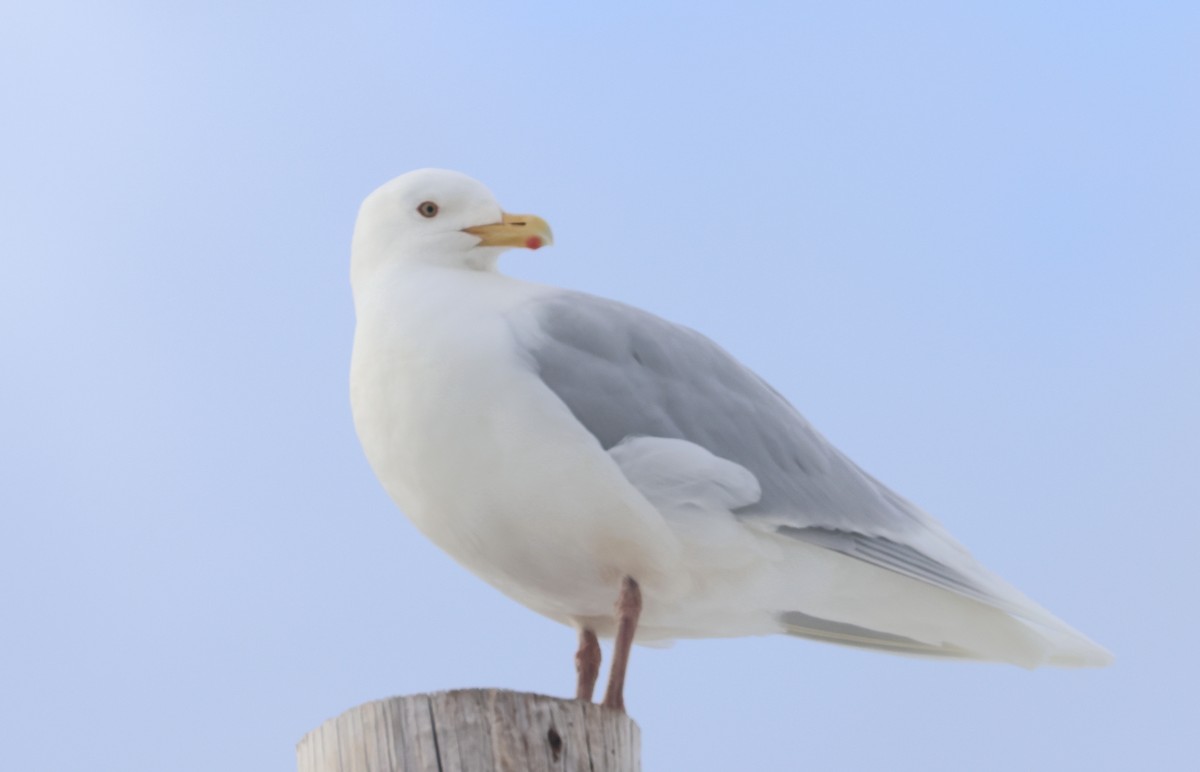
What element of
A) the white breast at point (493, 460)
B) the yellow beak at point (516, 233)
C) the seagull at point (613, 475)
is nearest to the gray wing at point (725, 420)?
the seagull at point (613, 475)

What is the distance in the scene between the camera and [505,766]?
2918 millimetres

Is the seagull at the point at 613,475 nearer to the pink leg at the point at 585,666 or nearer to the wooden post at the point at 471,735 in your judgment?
the pink leg at the point at 585,666

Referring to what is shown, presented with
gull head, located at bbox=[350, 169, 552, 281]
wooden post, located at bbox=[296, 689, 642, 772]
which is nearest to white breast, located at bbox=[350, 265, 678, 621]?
gull head, located at bbox=[350, 169, 552, 281]

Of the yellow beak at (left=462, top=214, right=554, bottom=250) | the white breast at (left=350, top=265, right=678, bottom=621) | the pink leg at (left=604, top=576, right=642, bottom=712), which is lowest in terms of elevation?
the pink leg at (left=604, top=576, right=642, bottom=712)

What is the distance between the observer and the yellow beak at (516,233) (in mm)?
4375

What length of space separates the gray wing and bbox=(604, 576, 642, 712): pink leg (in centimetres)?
36

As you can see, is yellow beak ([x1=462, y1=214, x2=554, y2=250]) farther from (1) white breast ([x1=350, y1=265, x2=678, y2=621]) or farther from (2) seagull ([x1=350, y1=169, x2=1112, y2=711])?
(1) white breast ([x1=350, y1=265, x2=678, y2=621])

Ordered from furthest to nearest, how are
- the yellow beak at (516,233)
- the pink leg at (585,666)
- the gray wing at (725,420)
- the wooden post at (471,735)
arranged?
1. the yellow beak at (516,233)
2. the pink leg at (585,666)
3. the gray wing at (725,420)
4. the wooden post at (471,735)

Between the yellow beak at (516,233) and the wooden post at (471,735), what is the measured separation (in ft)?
5.60

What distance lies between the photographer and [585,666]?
425 cm

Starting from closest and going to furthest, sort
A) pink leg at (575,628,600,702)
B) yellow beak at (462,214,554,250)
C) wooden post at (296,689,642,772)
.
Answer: wooden post at (296,689,642,772) < pink leg at (575,628,600,702) < yellow beak at (462,214,554,250)

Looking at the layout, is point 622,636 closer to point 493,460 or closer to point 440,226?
point 493,460

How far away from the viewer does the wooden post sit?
2924 millimetres

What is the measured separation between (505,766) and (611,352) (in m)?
1.40
